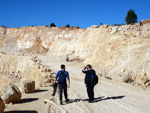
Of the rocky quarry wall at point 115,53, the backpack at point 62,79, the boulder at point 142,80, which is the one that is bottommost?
the boulder at point 142,80

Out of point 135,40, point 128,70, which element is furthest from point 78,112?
point 135,40

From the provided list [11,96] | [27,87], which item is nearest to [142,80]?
[27,87]

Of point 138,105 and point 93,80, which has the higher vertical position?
point 93,80

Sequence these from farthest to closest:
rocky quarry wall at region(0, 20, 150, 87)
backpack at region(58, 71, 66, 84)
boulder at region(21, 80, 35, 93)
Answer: rocky quarry wall at region(0, 20, 150, 87) → boulder at region(21, 80, 35, 93) → backpack at region(58, 71, 66, 84)

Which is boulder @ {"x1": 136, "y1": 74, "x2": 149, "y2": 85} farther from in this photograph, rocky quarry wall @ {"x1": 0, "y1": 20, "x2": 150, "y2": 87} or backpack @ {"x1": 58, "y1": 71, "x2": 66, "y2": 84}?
backpack @ {"x1": 58, "y1": 71, "x2": 66, "y2": 84}

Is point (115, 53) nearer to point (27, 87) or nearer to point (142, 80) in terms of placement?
point (142, 80)

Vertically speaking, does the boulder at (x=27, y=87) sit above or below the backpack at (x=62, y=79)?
below

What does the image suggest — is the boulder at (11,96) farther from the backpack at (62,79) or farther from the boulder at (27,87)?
the backpack at (62,79)

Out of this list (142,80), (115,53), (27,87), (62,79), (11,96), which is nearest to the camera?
(62,79)

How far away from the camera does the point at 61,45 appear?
167 feet

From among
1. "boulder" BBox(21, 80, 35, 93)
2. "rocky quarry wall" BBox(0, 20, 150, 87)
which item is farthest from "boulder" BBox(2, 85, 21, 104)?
"rocky quarry wall" BBox(0, 20, 150, 87)

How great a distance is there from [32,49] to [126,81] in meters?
49.7

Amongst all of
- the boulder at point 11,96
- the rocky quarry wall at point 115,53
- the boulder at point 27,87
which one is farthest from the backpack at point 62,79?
the rocky quarry wall at point 115,53

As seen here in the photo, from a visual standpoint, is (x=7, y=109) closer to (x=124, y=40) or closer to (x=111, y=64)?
(x=111, y=64)
